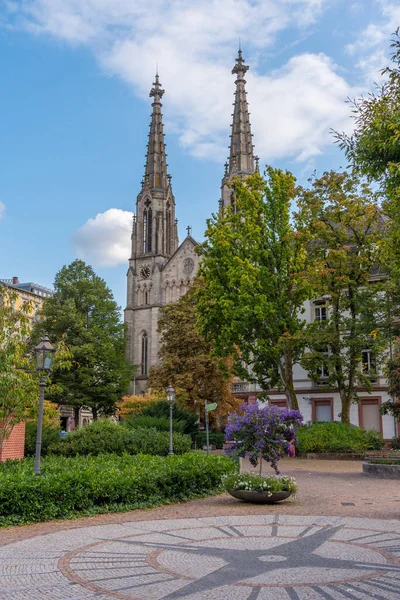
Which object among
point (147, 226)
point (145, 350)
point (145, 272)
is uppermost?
point (147, 226)

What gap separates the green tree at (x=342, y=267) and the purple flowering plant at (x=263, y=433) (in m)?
14.9

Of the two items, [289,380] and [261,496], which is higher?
[289,380]

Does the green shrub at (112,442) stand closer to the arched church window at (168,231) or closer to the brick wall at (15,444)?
the brick wall at (15,444)

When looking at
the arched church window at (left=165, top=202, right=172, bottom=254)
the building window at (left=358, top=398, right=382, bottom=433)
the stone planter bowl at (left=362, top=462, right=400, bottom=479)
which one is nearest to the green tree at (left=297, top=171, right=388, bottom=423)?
the building window at (left=358, top=398, right=382, bottom=433)

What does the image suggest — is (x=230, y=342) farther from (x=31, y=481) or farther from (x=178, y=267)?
(x=178, y=267)

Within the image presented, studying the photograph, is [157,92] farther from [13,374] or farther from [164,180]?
[13,374]

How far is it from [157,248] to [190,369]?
3693 cm

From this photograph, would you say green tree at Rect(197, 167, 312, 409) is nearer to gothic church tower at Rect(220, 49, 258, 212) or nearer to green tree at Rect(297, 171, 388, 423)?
green tree at Rect(297, 171, 388, 423)

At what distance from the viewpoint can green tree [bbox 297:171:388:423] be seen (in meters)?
29.2

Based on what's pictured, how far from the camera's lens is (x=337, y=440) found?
93.3ft

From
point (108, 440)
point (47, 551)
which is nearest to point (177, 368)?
point (108, 440)

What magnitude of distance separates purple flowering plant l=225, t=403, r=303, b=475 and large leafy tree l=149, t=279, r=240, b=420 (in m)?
25.1

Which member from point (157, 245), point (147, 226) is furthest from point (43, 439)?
point (147, 226)

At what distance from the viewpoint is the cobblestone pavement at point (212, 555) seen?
259 inches
